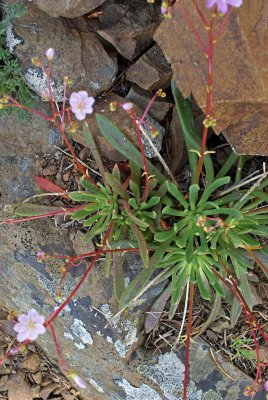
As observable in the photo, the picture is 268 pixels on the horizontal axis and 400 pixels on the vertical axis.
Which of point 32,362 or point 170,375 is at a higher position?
point 170,375

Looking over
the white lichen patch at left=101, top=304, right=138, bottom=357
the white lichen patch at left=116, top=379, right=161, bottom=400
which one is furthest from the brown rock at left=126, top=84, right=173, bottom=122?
the white lichen patch at left=116, top=379, right=161, bottom=400

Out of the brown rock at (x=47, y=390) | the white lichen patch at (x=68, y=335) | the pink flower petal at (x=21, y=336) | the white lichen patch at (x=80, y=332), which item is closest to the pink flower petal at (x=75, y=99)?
the pink flower petal at (x=21, y=336)

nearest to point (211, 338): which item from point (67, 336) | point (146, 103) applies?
point (67, 336)

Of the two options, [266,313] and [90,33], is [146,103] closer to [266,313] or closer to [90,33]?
[90,33]

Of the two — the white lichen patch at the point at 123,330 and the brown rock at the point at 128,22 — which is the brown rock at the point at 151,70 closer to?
the brown rock at the point at 128,22

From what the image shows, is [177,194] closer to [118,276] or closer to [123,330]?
[118,276]

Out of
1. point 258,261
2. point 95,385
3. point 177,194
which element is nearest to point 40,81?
point 177,194
